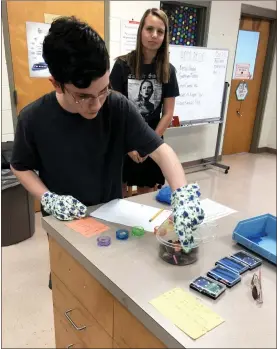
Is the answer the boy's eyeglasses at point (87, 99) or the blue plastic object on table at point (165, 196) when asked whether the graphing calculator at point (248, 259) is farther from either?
the boy's eyeglasses at point (87, 99)

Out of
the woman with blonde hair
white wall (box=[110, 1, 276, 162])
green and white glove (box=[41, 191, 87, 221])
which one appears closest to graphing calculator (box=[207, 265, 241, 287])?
green and white glove (box=[41, 191, 87, 221])

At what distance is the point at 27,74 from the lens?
2062mm

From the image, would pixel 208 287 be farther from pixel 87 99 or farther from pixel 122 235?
pixel 87 99

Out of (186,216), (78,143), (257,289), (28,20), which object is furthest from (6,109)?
(257,289)

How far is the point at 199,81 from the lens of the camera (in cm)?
293

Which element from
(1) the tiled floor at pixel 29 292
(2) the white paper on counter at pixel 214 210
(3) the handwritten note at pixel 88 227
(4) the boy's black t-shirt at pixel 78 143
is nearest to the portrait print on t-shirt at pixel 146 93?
(1) the tiled floor at pixel 29 292

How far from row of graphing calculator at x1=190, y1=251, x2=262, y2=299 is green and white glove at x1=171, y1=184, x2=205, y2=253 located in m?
0.08

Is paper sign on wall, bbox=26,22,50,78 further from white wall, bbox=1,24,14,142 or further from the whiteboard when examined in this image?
the whiteboard

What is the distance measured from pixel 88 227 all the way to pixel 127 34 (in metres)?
1.93

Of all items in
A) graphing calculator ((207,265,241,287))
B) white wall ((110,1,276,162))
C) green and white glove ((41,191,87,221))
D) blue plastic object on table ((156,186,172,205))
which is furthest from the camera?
white wall ((110,1,276,162))

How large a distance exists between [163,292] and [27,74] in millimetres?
1885

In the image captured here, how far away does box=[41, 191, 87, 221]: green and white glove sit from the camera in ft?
2.93

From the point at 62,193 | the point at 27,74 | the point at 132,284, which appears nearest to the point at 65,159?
the point at 62,193

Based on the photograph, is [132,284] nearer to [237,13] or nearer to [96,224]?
[96,224]
